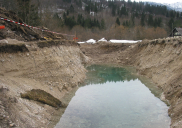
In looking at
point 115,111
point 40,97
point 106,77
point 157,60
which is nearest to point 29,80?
point 40,97

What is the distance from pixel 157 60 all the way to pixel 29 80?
17.2 metres

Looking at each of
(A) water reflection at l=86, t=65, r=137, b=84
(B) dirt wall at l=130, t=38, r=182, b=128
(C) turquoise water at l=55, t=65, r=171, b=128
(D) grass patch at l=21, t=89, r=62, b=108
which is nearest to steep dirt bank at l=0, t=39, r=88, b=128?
(D) grass patch at l=21, t=89, r=62, b=108

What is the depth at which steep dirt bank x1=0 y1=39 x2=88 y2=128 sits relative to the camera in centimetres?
708

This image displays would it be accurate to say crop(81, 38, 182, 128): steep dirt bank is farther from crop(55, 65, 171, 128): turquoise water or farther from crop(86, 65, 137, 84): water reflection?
crop(86, 65, 137, 84): water reflection

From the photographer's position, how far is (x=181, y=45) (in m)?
17.3

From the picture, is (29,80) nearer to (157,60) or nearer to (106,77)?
(106,77)

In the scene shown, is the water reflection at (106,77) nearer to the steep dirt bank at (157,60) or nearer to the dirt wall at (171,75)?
the steep dirt bank at (157,60)

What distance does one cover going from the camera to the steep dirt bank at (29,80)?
7082 mm

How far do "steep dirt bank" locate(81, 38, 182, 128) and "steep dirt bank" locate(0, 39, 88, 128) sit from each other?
7.21 m

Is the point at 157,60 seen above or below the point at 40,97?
below

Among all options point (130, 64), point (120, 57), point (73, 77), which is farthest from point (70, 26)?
point (73, 77)

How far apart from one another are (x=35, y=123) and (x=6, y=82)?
120 inches

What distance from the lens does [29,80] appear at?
427 inches

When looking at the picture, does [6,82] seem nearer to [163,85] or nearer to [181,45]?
[163,85]
